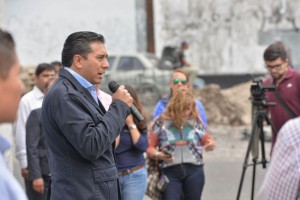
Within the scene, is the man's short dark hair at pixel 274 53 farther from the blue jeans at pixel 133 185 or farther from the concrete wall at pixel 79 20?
the concrete wall at pixel 79 20

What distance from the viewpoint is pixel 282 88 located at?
6.33 metres

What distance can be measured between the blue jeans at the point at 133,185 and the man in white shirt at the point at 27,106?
2.99 ft

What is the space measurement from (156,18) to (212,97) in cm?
1041

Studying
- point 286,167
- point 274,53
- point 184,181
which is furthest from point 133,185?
point 286,167

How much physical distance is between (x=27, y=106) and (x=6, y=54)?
12.7 feet

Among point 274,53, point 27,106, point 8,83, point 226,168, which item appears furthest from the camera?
point 226,168

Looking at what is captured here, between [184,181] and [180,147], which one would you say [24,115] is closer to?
[180,147]

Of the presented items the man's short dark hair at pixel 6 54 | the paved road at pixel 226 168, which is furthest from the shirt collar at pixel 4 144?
the paved road at pixel 226 168

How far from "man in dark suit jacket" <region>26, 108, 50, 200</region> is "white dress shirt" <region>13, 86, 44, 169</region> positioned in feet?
0.72

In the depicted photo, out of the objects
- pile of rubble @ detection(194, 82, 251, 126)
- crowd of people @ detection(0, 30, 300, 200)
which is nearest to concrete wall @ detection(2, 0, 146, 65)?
pile of rubble @ detection(194, 82, 251, 126)

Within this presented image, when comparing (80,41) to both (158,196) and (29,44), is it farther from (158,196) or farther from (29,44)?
(29,44)

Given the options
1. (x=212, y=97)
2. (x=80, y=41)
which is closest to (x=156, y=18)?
(x=212, y=97)

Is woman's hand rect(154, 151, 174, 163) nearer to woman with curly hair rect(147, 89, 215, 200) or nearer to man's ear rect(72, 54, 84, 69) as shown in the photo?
woman with curly hair rect(147, 89, 215, 200)

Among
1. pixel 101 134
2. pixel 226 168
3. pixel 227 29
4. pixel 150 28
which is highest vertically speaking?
pixel 101 134
